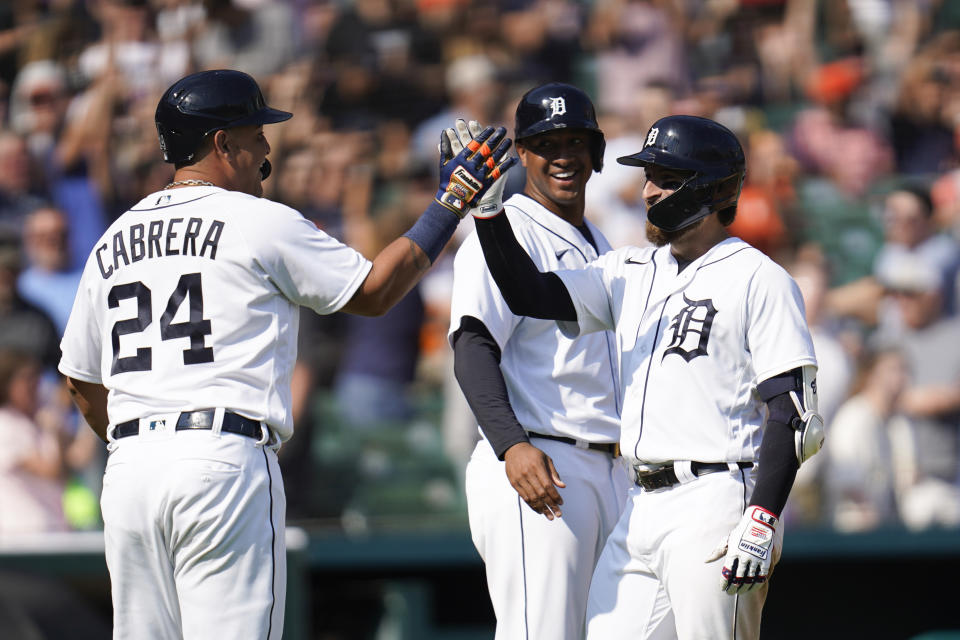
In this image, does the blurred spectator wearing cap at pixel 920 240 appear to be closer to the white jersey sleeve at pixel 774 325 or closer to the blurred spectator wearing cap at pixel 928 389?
the blurred spectator wearing cap at pixel 928 389

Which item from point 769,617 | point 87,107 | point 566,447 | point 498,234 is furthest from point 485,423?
point 87,107

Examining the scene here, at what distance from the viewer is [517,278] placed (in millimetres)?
3748

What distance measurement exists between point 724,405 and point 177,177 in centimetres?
164

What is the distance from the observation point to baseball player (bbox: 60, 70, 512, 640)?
3254 mm

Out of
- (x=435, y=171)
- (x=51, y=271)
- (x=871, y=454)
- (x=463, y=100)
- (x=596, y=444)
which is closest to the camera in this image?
(x=596, y=444)

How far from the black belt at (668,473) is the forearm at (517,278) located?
0.56 m

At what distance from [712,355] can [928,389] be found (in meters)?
3.51

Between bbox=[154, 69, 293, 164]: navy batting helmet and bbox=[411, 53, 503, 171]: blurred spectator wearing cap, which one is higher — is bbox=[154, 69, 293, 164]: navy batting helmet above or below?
below

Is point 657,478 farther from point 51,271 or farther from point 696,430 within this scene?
point 51,271

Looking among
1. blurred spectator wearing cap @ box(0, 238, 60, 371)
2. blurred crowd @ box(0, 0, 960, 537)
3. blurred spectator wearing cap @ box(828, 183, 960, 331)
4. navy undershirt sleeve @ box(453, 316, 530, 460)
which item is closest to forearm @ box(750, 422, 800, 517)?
navy undershirt sleeve @ box(453, 316, 530, 460)

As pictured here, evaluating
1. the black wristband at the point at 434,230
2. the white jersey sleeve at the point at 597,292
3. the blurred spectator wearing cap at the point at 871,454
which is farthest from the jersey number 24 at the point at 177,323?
the blurred spectator wearing cap at the point at 871,454

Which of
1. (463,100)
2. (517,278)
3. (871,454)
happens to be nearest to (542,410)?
(517,278)

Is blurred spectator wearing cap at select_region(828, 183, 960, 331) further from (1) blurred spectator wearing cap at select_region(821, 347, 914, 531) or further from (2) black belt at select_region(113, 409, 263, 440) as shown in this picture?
(2) black belt at select_region(113, 409, 263, 440)

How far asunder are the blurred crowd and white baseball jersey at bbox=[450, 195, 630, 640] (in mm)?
2528
